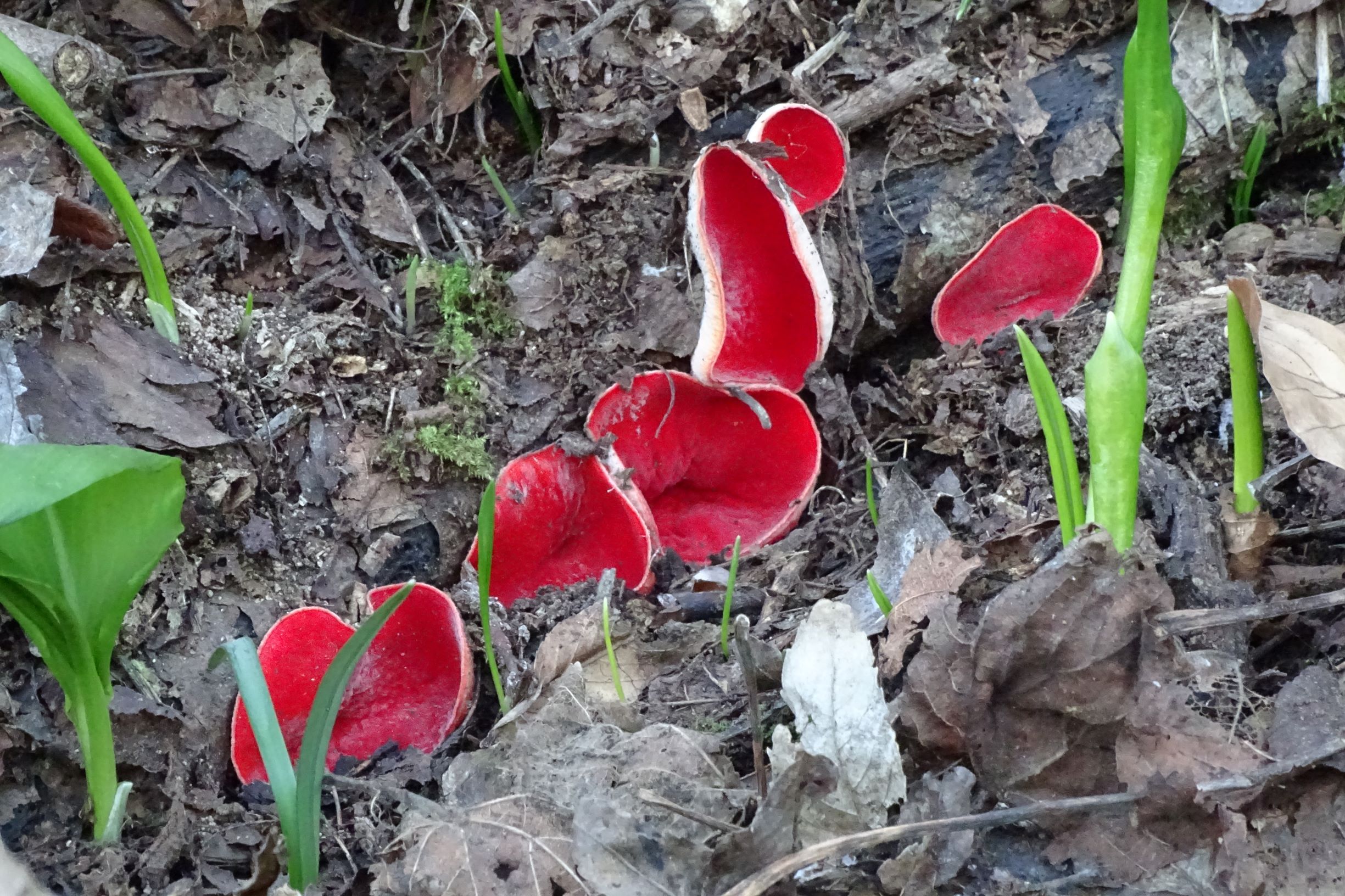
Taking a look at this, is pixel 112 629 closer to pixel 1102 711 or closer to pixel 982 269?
pixel 1102 711

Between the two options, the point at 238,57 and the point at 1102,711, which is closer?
the point at 1102,711

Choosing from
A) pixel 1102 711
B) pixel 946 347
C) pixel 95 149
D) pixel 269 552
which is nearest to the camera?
pixel 1102 711

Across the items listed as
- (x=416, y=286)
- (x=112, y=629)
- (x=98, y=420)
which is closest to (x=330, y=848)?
(x=112, y=629)

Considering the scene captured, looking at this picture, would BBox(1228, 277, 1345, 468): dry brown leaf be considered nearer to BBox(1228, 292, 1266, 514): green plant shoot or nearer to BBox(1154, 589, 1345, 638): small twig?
BBox(1228, 292, 1266, 514): green plant shoot

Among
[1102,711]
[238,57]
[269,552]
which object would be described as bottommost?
[269,552]

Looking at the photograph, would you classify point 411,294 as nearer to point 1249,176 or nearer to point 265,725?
point 265,725
